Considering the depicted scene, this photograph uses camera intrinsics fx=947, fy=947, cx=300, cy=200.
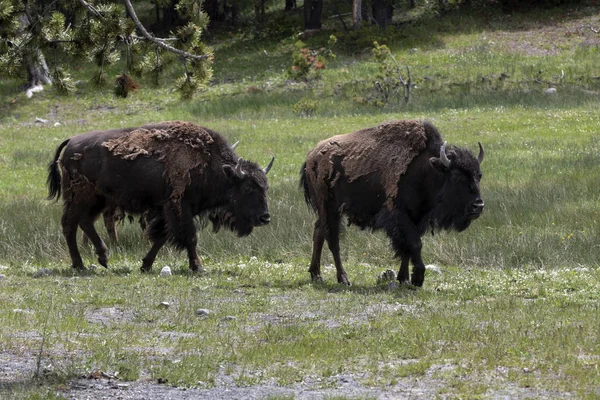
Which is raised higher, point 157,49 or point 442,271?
point 157,49

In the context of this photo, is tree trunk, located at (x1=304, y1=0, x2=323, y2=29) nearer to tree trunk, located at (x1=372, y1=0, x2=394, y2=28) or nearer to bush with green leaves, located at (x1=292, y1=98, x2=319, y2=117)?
tree trunk, located at (x1=372, y1=0, x2=394, y2=28)

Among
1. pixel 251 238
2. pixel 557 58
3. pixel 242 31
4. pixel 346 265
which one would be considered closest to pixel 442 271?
pixel 346 265

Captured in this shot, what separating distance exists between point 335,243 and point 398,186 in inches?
49.4

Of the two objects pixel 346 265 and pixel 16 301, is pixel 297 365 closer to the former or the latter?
pixel 16 301

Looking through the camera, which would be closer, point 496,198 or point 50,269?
point 50,269

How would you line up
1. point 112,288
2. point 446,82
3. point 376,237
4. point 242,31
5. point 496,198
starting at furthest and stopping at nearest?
point 242,31, point 446,82, point 496,198, point 376,237, point 112,288

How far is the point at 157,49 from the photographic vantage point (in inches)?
405

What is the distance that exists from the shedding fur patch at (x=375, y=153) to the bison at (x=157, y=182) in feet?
5.13

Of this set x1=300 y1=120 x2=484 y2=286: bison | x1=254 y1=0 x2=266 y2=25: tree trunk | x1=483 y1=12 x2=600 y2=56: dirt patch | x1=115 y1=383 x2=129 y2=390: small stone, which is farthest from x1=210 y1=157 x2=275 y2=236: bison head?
x1=254 y1=0 x2=266 y2=25: tree trunk

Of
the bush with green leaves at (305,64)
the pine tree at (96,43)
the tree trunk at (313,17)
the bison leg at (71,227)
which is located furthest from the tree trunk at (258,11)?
the pine tree at (96,43)

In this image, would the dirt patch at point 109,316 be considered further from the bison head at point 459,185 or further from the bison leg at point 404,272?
the bison head at point 459,185

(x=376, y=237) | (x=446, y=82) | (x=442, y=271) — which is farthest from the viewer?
(x=446, y=82)

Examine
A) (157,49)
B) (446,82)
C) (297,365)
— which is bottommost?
(446,82)

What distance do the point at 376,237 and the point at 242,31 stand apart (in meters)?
38.7
